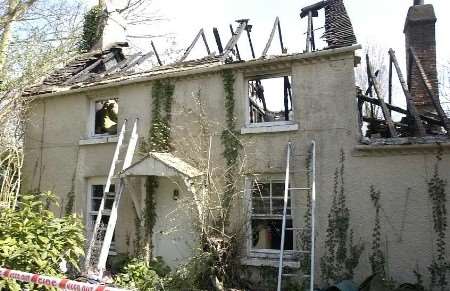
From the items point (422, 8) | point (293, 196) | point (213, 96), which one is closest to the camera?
point (293, 196)

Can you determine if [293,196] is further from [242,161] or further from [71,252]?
[71,252]

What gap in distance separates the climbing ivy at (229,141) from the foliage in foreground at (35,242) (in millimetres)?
3405

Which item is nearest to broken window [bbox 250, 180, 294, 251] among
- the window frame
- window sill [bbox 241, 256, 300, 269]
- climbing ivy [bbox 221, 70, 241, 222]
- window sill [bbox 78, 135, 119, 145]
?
window sill [bbox 241, 256, 300, 269]

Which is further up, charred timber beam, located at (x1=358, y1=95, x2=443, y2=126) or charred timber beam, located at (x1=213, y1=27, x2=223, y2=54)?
charred timber beam, located at (x1=213, y1=27, x2=223, y2=54)

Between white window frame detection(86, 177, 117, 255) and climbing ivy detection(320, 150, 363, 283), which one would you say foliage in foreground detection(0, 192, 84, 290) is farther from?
climbing ivy detection(320, 150, 363, 283)

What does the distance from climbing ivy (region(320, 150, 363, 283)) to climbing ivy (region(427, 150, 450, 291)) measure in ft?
4.63

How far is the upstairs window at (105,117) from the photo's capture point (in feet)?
38.2

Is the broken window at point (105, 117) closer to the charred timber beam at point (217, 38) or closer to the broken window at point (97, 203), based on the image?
the broken window at point (97, 203)

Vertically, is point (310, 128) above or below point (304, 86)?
below

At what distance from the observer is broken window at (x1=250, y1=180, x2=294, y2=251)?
8.41m

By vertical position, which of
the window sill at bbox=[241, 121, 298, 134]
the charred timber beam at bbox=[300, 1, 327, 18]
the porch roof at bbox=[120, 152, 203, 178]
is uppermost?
the charred timber beam at bbox=[300, 1, 327, 18]

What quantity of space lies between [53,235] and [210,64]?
5639mm

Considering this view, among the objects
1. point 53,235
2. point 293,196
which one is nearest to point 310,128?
point 293,196

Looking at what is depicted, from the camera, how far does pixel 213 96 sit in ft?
30.8
